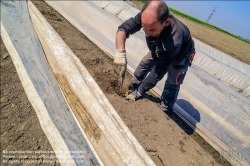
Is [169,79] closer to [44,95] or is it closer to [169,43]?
[169,43]

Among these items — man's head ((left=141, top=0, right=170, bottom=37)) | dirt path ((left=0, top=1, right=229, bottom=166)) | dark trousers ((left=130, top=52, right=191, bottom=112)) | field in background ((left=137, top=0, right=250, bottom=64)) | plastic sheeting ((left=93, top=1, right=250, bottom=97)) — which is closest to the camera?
man's head ((left=141, top=0, right=170, bottom=37))

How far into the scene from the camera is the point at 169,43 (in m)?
1.75

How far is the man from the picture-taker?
1554 millimetres

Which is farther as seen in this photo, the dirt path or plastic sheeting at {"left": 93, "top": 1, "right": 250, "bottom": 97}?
plastic sheeting at {"left": 93, "top": 1, "right": 250, "bottom": 97}

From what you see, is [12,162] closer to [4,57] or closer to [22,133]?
[22,133]

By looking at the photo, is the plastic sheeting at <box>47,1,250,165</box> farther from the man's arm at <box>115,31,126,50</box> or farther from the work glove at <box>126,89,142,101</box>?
the man's arm at <box>115,31,126,50</box>

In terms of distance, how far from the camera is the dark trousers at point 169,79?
2.27 metres

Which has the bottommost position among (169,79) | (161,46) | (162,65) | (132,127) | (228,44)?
(132,127)

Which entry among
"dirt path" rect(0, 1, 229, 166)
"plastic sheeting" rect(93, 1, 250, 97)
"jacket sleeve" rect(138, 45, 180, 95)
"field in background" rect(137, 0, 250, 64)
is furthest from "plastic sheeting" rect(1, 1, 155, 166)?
"field in background" rect(137, 0, 250, 64)

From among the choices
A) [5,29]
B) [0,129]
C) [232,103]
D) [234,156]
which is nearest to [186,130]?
[234,156]

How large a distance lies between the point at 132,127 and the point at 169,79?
850 millimetres

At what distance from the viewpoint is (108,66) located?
332 cm

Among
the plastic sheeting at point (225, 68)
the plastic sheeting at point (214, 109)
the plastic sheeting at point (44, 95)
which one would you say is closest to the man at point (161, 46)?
the plastic sheeting at point (214, 109)

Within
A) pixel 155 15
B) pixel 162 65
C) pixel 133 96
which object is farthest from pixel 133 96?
pixel 155 15
